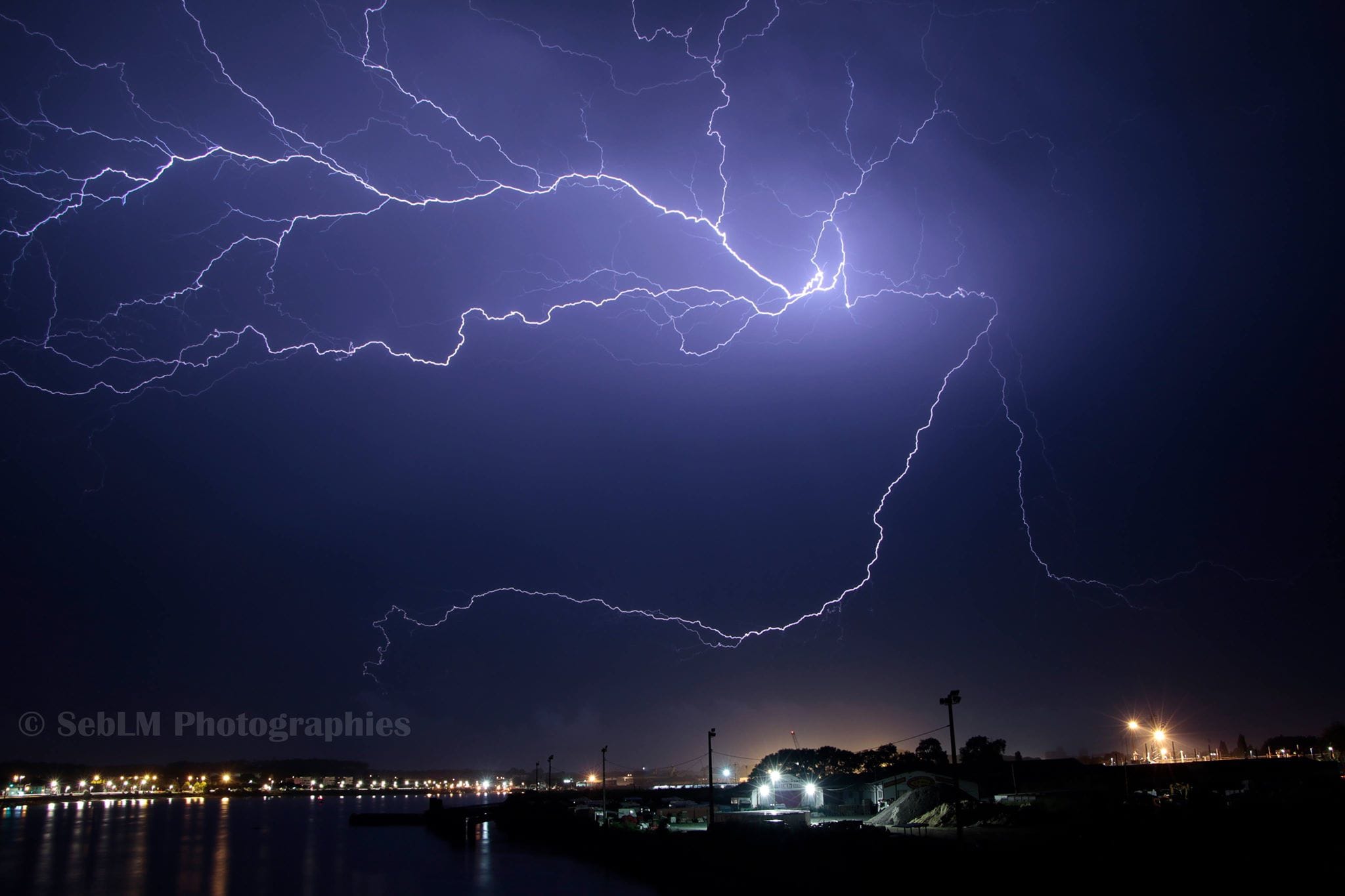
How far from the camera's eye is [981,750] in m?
68.1

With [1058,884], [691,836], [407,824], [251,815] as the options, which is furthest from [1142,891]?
[251,815]

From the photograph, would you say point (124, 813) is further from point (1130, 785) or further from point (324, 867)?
point (1130, 785)

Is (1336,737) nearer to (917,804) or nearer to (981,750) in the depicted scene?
(981,750)

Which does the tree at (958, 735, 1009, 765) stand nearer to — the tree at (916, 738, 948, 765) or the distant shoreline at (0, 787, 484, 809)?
the tree at (916, 738, 948, 765)

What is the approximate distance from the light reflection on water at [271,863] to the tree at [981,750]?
3554 centimetres

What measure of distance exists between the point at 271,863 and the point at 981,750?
171 feet

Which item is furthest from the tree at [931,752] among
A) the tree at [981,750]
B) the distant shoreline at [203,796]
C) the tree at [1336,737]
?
the distant shoreline at [203,796]

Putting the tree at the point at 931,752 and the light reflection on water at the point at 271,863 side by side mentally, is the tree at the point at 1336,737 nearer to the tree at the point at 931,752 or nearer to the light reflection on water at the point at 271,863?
the tree at the point at 931,752

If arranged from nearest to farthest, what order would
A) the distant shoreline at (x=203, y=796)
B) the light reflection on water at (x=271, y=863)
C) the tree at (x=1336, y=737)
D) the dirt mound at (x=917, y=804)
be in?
the light reflection on water at (x=271, y=863)
the dirt mound at (x=917, y=804)
the tree at (x=1336, y=737)
the distant shoreline at (x=203, y=796)

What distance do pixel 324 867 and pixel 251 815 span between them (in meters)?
60.9

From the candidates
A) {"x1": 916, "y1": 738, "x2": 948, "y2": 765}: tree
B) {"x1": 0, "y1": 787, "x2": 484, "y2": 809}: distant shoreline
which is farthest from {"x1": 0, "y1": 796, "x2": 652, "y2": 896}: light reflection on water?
{"x1": 0, "y1": 787, "x2": 484, "y2": 809}: distant shoreline

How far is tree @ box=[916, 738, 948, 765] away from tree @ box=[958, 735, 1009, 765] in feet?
5.20

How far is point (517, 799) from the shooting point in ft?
225

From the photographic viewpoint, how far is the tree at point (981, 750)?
211ft
